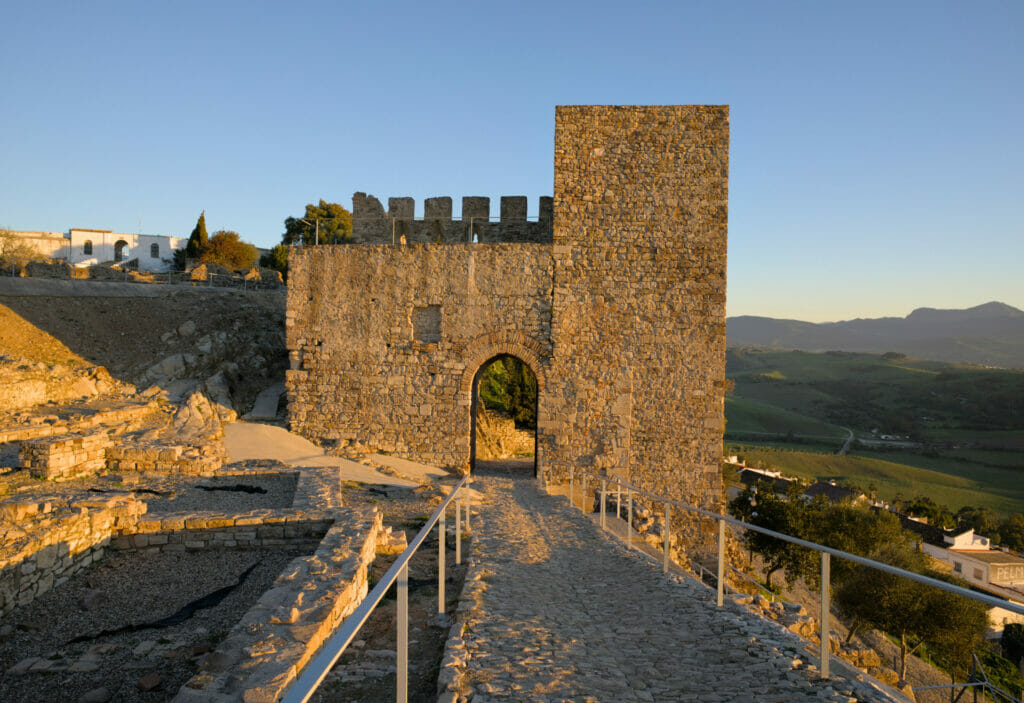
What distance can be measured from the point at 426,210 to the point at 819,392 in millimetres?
129877

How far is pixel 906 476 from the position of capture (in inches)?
2714

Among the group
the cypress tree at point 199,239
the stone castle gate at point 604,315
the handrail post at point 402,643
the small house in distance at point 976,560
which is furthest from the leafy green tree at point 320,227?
the small house in distance at point 976,560

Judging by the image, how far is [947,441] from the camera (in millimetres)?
91062

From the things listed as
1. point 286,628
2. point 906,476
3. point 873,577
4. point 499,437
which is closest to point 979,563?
point 873,577

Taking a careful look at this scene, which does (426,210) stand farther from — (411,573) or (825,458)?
(825,458)

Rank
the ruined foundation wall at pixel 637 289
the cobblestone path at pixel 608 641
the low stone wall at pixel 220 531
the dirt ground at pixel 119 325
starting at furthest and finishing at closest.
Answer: the dirt ground at pixel 119 325, the ruined foundation wall at pixel 637 289, the low stone wall at pixel 220 531, the cobblestone path at pixel 608 641

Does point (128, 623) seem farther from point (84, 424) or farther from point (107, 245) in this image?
point (107, 245)

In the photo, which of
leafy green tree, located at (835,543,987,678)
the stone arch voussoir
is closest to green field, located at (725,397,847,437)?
leafy green tree, located at (835,543,987,678)

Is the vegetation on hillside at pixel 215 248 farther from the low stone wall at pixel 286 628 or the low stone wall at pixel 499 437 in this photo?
the low stone wall at pixel 286 628

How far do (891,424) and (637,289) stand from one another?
108902 mm

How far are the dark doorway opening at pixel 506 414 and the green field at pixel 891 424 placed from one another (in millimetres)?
43220

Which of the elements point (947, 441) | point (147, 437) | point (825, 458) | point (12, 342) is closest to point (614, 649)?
point (147, 437)

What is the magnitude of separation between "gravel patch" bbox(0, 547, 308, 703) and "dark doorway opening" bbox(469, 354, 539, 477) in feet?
42.3

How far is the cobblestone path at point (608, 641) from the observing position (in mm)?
3861
